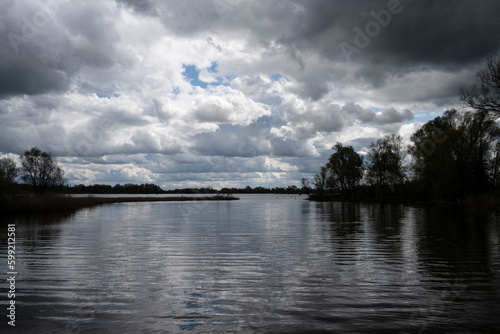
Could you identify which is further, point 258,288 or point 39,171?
point 39,171

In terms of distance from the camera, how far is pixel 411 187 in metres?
76.6

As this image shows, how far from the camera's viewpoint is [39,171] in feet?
253

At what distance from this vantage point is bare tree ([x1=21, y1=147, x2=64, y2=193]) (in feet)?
247

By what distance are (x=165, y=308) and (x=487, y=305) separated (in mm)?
7765

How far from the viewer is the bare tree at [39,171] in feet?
247

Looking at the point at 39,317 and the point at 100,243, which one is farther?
the point at 100,243

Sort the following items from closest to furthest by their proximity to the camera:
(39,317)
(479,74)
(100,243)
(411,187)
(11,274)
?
1. (39,317)
2. (11,274)
3. (100,243)
4. (479,74)
5. (411,187)

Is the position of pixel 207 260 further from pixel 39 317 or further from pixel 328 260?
pixel 39 317

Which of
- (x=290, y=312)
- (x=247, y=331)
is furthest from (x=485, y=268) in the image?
(x=247, y=331)

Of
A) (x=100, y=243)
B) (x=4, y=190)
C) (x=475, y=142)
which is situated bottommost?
(x=100, y=243)

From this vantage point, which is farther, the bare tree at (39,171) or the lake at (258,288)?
the bare tree at (39,171)

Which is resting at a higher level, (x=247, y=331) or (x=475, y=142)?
(x=475, y=142)

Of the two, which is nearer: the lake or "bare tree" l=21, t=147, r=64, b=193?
the lake

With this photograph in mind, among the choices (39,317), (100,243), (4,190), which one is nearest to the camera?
(39,317)
